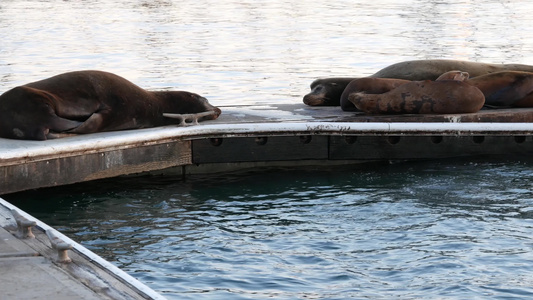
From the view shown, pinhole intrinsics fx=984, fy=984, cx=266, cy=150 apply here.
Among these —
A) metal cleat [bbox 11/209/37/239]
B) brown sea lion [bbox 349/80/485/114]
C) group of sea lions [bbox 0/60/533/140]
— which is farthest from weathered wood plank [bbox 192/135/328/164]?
metal cleat [bbox 11/209/37/239]

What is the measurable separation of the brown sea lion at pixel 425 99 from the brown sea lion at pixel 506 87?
Answer: 0.35 metres

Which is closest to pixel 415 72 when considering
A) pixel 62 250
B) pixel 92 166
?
pixel 92 166

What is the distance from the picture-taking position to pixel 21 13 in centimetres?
3834

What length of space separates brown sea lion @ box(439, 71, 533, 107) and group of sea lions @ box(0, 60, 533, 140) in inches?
0.4

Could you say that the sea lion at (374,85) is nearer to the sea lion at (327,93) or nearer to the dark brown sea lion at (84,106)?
the sea lion at (327,93)

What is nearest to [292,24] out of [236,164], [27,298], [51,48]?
[51,48]

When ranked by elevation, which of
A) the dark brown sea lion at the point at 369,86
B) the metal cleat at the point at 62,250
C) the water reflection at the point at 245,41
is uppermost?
the dark brown sea lion at the point at 369,86

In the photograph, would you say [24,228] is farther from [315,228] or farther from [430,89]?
[430,89]

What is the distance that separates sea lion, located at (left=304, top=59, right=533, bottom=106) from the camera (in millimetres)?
11320

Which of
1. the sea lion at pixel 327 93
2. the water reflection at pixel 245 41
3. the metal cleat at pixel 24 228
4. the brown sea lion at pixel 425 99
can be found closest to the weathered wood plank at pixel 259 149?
the brown sea lion at pixel 425 99

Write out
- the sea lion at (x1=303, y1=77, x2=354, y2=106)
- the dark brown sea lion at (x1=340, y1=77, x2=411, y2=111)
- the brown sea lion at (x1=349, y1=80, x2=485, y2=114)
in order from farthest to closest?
the sea lion at (x1=303, y1=77, x2=354, y2=106)
the dark brown sea lion at (x1=340, y1=77, x2=411, y2=111)
the brown sea lion at (x1=349, y1=80, x2=485, y2=114)

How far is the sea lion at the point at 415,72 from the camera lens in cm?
1132

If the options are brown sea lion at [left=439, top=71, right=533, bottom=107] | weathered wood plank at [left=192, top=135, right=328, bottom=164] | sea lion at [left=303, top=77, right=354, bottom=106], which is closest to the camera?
weathered wood plank at [left=192, top=135, right=328, bottom=164]

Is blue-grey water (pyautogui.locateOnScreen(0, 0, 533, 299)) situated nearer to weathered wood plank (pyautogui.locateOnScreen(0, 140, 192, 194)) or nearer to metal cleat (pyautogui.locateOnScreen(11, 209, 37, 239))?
weathered wood plank (pyautogui.locateOnScreen(0, 140, 192, 194))
